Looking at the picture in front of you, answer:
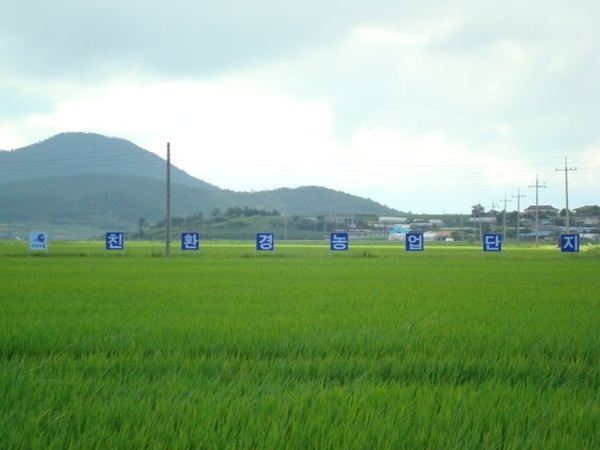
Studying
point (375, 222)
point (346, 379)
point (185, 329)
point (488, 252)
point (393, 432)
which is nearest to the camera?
point (393, 432)

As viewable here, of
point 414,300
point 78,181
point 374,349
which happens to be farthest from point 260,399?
point 78,181

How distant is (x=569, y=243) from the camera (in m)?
37.7

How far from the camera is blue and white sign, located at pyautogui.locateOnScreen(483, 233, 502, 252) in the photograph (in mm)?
37969

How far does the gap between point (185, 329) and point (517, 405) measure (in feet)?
12.9

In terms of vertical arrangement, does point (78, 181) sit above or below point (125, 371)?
above

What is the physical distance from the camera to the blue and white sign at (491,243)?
3797 centimetres

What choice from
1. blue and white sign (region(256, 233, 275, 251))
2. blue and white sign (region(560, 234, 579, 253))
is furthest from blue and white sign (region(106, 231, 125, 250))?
blue and white sign (region(560, 234, 579, 253))

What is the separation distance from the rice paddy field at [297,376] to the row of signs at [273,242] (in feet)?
93.6

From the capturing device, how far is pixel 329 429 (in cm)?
349

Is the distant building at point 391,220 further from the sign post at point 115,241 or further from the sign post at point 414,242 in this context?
the sign post at point 115,241

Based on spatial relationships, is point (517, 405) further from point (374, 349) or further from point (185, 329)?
point (185, 329)

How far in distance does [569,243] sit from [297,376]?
119ft

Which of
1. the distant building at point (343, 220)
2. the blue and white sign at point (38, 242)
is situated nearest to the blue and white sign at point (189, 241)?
the blue and white sign at point (38, 242)

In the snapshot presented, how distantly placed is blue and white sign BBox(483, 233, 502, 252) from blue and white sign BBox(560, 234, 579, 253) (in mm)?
3460
